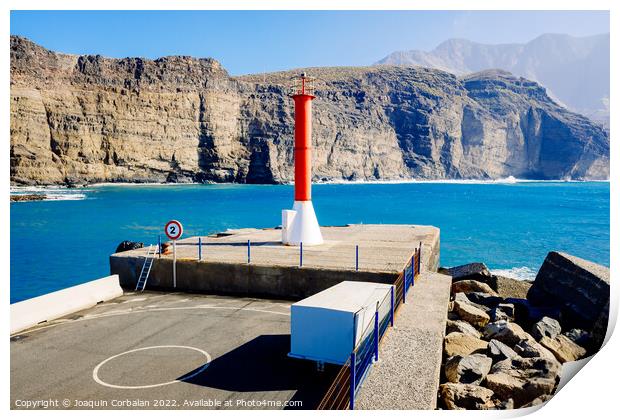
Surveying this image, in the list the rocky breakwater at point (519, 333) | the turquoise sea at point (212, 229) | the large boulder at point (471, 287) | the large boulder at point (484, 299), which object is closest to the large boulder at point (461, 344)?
the rocky breakwater at point (519, 333)

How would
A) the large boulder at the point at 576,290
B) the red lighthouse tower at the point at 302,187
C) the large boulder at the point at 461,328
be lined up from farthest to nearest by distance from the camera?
the red lighthouse tower at the point at 302,187 → the large boulder at the point at 576,290 → the large boulder at the point at 461,328

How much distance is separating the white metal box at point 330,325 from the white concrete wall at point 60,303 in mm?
7829

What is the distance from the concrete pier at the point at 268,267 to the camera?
1537cm

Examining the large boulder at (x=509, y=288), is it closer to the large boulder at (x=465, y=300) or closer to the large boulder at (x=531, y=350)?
the large boulder at (x=465, y=300)

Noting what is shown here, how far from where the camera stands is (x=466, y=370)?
995 cm

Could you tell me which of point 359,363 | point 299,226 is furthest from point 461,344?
point 299,226

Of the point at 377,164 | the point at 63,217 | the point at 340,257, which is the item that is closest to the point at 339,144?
the point at 377,164

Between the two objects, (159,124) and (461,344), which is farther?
(159,124)

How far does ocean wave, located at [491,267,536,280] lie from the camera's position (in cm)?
3148

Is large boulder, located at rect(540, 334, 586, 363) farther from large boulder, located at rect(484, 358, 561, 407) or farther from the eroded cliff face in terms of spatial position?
the eroded cliff face

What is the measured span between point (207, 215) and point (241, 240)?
4775cm

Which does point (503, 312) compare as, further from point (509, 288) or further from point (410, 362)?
point (410, 362)

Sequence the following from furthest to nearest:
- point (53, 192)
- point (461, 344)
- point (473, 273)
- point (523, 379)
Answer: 1. point (53, 192)
2. point (473, 273)
3. point (461, 344)
4. point (523, 379)

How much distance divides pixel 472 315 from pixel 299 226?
27.0 feet
